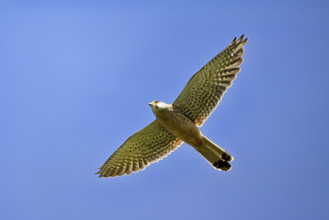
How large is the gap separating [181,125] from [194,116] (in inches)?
19.6

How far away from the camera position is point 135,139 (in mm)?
12766

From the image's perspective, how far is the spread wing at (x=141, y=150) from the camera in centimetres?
1268

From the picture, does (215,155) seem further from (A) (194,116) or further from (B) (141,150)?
(B) (141,150)

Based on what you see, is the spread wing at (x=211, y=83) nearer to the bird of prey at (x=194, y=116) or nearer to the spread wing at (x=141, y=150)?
the bird of prey at (x=194, y=116)

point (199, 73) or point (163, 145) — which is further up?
point (199, 73)

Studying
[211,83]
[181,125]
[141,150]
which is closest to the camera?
[181,125]

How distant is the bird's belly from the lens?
1202cm

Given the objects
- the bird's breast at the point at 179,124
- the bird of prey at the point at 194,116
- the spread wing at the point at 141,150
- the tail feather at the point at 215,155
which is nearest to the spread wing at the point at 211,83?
the bird of prey at the point at 194,116

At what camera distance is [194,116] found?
12.4m

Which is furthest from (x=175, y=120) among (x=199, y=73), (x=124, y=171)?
(x=124, y=171)

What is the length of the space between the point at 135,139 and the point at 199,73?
2.28m

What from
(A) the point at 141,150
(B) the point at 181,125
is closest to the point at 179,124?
(B) the point at 181,125

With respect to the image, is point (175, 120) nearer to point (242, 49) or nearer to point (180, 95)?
point (180, 95)

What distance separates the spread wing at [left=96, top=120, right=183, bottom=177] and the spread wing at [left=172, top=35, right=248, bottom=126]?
858mm
